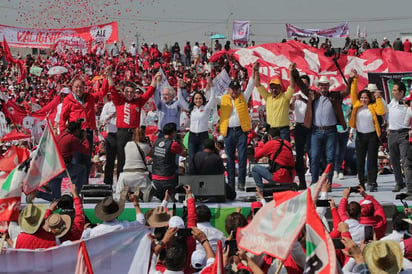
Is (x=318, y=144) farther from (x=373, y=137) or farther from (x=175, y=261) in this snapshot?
(x=175, y=261)

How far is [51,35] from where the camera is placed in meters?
37.0

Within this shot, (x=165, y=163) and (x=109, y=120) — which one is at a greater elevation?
(x=109, y=120)

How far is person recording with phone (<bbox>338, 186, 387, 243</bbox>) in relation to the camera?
8038 mm

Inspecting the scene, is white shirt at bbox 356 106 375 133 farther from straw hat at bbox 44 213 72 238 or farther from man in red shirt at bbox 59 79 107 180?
straw hat at bbox 44 213 72 238

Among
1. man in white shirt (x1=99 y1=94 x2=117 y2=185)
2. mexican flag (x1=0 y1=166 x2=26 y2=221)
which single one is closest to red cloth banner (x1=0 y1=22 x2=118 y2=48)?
man in white shirt (x1=99 y1=94 x2=117 y2=185)

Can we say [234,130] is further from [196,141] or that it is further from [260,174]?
[260,174]

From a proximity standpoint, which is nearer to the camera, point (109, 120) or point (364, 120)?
point (364, 120)

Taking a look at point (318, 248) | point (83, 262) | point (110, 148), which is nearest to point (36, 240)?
point (83, 262)

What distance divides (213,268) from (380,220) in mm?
3421

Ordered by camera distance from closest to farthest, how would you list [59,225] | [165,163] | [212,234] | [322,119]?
[59,225] < [212,234] < [165,163] < [322,119]

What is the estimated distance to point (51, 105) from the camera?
596 inches

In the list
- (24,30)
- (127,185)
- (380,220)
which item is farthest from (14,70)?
(380,220)

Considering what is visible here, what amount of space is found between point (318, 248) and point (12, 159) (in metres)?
5.30

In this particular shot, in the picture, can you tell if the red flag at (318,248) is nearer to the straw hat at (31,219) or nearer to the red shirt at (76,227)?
the straw hat at (31,219)
